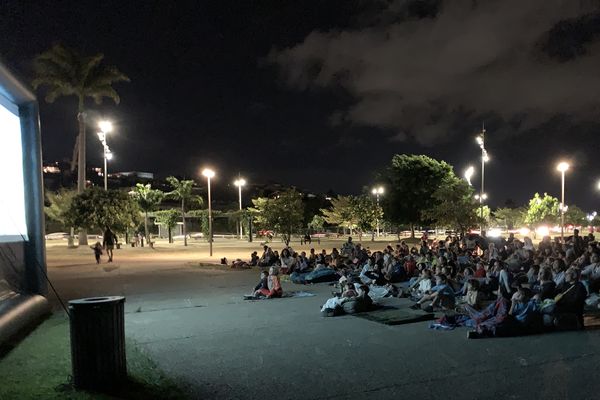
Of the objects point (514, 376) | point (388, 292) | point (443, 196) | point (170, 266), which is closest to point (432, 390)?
point (514, 376)

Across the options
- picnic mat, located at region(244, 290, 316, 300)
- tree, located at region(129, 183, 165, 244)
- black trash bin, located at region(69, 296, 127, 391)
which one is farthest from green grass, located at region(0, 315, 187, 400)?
tree, located at region(129, 183, 165, 244)

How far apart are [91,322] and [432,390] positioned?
150 inches

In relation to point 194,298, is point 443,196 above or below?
above

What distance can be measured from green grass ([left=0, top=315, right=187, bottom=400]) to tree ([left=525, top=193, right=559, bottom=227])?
209 ft

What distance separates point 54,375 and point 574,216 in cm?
9119

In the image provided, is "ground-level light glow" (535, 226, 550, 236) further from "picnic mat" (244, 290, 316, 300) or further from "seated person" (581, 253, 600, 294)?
"picnic mat" (244, 290, 316, 300)

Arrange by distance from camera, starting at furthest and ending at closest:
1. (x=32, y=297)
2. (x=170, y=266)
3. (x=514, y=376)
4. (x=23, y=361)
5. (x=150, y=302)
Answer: (x=170, y=266)
(x=150, y=302)
(x=32, y=297)
(x=23, y=361)
(x=514, y=376)

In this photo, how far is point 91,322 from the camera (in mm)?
5707

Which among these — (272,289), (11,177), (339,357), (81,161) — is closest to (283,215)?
(81,161)

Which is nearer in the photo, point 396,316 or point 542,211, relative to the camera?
point 396,316

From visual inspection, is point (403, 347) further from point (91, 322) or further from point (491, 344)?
point (91, 322)

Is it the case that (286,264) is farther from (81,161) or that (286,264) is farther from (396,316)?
(81,161)

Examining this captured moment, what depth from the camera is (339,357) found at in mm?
7312

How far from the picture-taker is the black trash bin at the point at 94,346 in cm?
570
